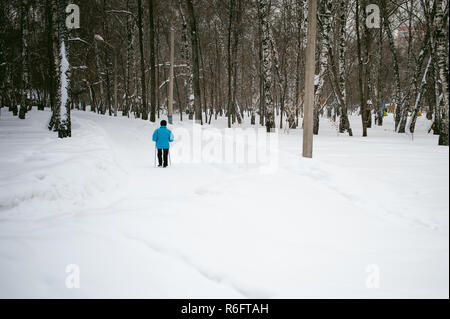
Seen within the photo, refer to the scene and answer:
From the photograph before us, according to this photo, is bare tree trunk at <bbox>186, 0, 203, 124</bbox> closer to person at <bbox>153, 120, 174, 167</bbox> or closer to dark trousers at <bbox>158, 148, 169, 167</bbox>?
person at <bbox>153, 120, 174, 167</bbox>

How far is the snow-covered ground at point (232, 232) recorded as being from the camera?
272cm

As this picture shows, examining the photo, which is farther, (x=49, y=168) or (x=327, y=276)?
(x=49, y=168)

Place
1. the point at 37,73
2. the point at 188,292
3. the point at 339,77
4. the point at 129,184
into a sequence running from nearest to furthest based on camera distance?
the point at 188,292, the point at 129,184, the point at 339,77, the point at 37,73

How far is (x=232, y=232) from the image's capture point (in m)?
3.82

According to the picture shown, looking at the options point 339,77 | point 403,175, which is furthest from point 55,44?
point 339,77

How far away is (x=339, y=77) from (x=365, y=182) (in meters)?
14.1

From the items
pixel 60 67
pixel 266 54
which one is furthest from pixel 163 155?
pixel 266 54

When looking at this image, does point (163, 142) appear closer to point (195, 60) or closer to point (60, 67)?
point (60, 67)

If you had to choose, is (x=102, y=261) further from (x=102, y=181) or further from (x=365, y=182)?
(x=365, y=182)

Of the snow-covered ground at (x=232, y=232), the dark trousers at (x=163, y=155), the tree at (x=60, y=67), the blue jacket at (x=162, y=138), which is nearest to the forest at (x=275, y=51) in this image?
the tree at (x=60, y=67)

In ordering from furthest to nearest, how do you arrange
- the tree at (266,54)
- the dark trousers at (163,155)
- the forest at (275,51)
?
the tree at (266,54), the forest at (275,51), the dark trousers at (163,155)

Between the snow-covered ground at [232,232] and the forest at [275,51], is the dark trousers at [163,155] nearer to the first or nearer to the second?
the snow-covered ground at [232,232]

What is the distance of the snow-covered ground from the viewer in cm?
272

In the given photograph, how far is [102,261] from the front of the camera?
10.3 feet
